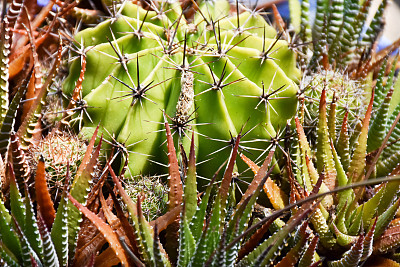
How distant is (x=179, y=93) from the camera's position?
114 centimetres

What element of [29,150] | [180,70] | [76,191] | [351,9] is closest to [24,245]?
[76,191]

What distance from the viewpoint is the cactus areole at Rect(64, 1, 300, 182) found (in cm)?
113

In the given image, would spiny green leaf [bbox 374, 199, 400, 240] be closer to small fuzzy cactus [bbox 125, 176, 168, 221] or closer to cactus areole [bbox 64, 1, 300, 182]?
cactus areole [bbox 64, 1, 300, 182]

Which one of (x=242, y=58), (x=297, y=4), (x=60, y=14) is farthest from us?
(x=297, y=4)

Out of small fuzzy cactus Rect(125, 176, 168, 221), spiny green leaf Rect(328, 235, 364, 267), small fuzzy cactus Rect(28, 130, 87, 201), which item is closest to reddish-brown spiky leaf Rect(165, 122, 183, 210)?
small fuzzy cactus Rect(125, 176, 168, 221)

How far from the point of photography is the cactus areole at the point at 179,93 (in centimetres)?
113

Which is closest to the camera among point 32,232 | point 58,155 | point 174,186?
point 32,232

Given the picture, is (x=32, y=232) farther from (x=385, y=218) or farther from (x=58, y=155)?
(x=385, y=218)

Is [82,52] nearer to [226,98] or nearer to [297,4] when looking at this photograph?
[226,98]

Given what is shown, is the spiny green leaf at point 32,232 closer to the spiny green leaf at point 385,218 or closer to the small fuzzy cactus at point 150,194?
the small fuzzy cactus at point 150,194

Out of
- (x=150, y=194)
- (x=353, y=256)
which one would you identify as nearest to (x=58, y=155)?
(x=150, y=194)

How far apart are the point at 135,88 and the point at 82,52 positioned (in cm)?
23

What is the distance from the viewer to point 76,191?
93 centimetres

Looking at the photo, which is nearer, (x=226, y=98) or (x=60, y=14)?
(x=226, y=98)
